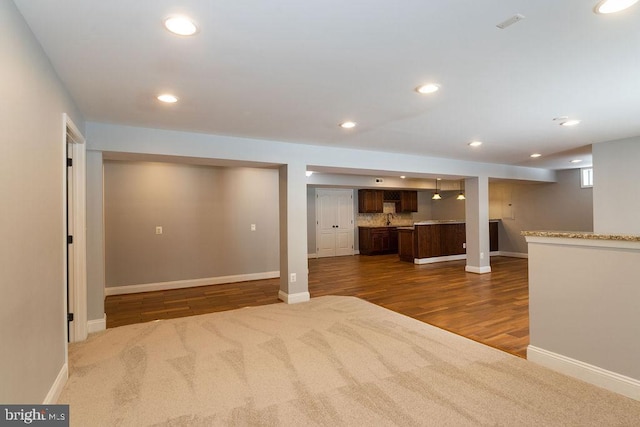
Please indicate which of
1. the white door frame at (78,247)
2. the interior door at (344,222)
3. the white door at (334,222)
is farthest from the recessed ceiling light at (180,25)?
the interior door at (344,222)

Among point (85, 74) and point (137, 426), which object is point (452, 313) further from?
point (85, 74)

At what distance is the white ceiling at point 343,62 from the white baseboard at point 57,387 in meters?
2.21

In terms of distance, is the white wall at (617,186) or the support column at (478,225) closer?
the white wall at (617,186)

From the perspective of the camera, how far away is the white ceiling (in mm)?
1705

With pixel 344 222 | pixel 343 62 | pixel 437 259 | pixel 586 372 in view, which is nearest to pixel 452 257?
pixel 437 259

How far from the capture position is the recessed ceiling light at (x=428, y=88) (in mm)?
2676

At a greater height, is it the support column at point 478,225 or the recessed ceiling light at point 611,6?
the recessed ceiling light at point 611,6

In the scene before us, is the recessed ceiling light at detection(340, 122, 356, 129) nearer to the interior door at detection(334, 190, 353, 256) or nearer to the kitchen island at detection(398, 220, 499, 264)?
the kitchen island at detection(398, 220, 499, 264)

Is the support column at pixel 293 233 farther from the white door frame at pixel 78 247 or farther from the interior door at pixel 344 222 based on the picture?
the interior door at pixel 344 222

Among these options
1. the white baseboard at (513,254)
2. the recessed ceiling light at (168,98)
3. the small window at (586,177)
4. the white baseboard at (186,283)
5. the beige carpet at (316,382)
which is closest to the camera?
the beige carpet at (316,382)

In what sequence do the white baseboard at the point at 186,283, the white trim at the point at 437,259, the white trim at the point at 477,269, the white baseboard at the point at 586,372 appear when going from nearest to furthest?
the white baseboard at the point at 586,372 → the white baseboard at the point at 186,283 → the white trim at the point at 477,269 → the white trim at the point at 437,259

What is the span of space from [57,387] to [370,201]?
885 centimetres

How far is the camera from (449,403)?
208cm

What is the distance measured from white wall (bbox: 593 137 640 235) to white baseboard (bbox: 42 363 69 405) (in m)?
6.50
